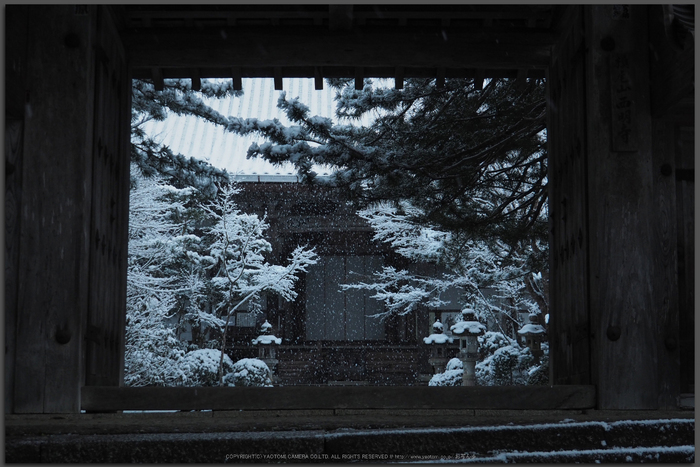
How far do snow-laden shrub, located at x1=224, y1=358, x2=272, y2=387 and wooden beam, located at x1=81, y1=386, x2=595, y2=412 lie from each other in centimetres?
879

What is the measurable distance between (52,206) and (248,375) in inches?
357

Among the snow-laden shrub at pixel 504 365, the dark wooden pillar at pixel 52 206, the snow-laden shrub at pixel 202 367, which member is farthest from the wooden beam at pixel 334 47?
the snow-laden shrub at pixel 202 367

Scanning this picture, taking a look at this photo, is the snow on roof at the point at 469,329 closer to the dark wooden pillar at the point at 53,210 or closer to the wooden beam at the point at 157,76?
the wooden beam at the point at 157,76

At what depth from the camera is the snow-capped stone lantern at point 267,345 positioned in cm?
1510

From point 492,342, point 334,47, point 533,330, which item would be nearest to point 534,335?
point 533,330

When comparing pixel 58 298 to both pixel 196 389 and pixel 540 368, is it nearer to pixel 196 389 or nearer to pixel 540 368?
pixel 196 389

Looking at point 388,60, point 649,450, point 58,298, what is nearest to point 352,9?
point 388,60

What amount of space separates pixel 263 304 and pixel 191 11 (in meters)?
12.6

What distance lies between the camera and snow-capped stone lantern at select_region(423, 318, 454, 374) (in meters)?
15.1

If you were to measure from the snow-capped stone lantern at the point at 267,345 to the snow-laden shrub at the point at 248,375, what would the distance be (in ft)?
6.58

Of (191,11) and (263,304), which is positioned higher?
(191,11)

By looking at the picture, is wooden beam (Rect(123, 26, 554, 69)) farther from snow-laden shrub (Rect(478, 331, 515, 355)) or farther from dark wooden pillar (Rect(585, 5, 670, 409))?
snow-laden shrub (Rect(478, 331, 515, 355))

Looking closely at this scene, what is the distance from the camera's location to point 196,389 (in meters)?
3.76

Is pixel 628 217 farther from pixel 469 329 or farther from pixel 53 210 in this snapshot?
pixel 469 329
